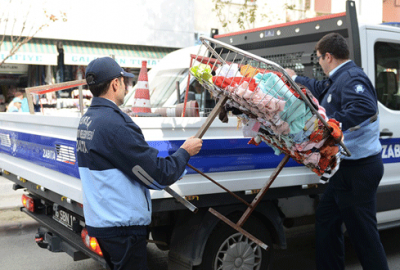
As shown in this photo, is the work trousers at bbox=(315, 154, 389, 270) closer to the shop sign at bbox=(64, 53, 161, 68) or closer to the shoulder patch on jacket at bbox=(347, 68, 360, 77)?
the shoulder patch on jacket at bbox=(347, 68, 360, 77)

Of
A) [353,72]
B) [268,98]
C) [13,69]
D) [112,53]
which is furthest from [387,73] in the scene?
[13,69]

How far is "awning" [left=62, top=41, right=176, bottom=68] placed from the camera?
14758 millimetres

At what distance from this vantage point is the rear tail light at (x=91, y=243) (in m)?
3.40

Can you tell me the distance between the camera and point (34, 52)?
13992mm

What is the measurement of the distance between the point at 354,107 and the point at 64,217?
249 cm

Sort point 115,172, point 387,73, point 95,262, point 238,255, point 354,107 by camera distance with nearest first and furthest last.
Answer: point 115,172, point 354,107, point 238,255, point 387,73, point 95,262

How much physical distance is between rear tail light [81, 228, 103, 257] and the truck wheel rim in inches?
36.5

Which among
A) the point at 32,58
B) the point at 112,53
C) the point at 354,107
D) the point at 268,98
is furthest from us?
the point at 112,53

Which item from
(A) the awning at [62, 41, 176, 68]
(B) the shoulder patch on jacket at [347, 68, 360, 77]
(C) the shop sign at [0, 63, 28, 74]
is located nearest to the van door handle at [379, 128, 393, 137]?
(B) the shoulder patch on jacket at [347, 68, 360, 77]

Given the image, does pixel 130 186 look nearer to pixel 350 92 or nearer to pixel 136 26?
pixel 350 92

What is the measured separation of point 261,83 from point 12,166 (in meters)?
2.94

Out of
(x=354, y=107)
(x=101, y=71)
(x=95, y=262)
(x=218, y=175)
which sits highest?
(x=101, y=71)

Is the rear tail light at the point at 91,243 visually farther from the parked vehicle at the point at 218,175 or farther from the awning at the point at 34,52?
the awning at the point at 34,52

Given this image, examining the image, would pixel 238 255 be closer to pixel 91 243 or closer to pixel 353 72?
pixel 91 243
